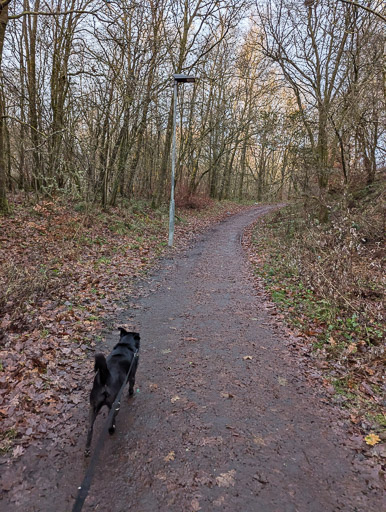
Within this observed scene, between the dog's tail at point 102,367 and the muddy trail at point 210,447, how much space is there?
2.73 ft

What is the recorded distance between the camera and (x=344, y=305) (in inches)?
258

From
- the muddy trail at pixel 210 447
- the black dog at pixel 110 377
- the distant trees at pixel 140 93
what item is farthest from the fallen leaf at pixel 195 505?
the distant trees at pixel 140 93

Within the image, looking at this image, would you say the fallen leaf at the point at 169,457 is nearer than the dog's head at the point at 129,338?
Yes

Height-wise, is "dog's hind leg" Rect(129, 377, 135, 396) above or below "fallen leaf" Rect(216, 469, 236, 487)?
above

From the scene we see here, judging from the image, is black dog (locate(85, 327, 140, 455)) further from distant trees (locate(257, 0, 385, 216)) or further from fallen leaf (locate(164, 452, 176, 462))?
distant trees (locate(257, 0, 385, 216))

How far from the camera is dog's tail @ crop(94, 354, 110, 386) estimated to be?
2.83 m

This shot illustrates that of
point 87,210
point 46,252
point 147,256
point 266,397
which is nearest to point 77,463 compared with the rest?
point 266,397

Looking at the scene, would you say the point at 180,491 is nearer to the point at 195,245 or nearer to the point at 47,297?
the point at 47,297

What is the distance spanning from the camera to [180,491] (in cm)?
278

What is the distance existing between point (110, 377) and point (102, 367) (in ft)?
0.92

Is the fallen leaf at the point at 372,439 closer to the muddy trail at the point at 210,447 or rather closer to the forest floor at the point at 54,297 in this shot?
the muddy trail at the point at 210,447

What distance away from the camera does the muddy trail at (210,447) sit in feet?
8.91

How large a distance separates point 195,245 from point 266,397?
10117 millimetres

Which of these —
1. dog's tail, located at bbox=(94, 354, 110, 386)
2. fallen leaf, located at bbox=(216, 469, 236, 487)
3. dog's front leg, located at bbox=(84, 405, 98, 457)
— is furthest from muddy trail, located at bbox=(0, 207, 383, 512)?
dog's tail, located at bbox=(94, 354, 110, 386)
